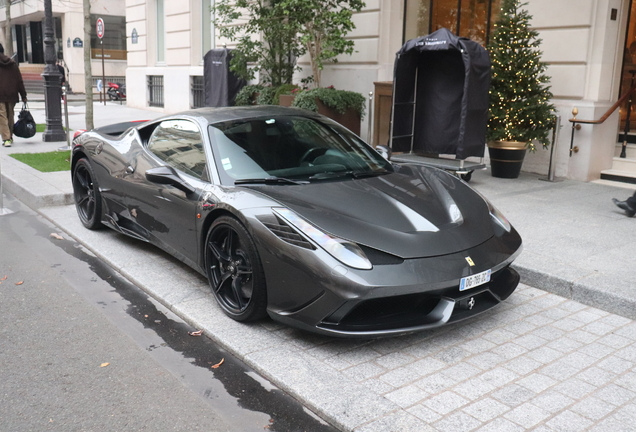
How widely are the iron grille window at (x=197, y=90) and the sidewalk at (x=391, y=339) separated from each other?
1184 centimetres

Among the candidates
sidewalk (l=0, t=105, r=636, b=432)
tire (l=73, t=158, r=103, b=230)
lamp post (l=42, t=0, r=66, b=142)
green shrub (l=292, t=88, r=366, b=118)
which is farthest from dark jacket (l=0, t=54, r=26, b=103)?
tire (l=73, t=158, r=103, b=230)

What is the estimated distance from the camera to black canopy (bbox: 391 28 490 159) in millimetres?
9336

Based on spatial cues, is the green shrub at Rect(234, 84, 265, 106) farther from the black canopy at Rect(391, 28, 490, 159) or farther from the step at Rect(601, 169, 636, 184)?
the step at Rect(601, 169, 636, 184)

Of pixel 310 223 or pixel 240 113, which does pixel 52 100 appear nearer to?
pixel 240 113

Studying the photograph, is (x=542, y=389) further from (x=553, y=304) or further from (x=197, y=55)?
(x=197, y=55)

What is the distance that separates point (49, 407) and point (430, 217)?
2618mm

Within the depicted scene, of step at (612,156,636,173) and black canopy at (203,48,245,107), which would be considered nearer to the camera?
step at (612,156,636,173)

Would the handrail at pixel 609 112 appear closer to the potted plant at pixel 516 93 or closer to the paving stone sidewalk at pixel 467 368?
the potted plant at pixel 516 93

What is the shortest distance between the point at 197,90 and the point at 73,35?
22.9 metres

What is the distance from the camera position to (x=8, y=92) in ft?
43.1

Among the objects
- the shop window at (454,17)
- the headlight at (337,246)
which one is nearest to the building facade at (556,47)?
the shop window at (454,17)

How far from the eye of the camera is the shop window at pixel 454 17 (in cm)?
1209

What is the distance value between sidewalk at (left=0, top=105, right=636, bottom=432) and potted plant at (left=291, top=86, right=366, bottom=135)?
4166mm

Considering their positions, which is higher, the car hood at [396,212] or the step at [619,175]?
the car hood at [396,212]
